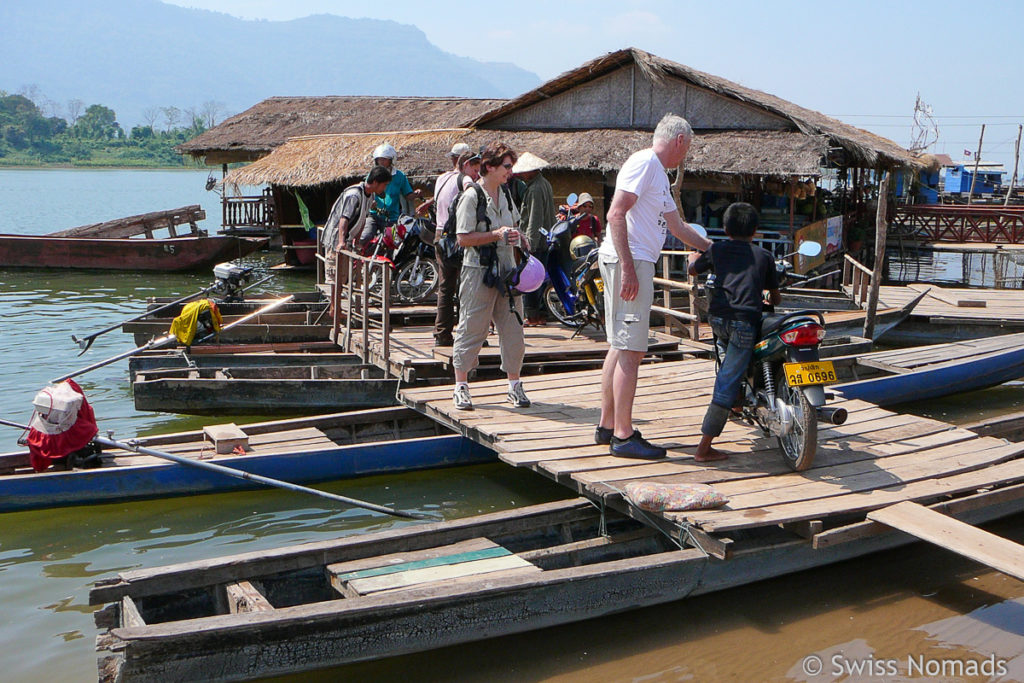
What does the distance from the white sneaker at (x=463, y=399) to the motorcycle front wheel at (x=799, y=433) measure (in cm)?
214

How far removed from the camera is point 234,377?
9.29m

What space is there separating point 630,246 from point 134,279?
1715 cm

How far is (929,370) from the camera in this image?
953 centimetres

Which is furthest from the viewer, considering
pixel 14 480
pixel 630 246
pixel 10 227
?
pixel 10 227

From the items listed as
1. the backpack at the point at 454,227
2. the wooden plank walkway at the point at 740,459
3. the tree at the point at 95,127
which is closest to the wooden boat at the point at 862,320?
the wooden plank walkway at the point at 740,459

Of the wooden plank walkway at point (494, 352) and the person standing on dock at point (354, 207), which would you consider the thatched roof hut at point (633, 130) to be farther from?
the person standing on dock at point (354, 207)

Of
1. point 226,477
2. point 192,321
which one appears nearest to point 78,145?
point 192,321

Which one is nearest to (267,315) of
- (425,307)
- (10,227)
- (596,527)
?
(425,307)

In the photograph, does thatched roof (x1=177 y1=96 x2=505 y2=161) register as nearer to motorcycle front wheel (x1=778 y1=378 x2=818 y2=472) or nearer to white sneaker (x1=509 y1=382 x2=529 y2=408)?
white sneaker (x1=509 y1=382 x2=529 y2=408)

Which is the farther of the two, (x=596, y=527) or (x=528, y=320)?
(x=528, y=320)

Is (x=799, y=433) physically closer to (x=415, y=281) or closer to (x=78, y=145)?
(x=415, y=281)

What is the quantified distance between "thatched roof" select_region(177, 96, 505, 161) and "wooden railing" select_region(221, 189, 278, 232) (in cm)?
110

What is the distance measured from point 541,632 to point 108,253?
1806cm

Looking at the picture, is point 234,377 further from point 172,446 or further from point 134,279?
point 134,279
